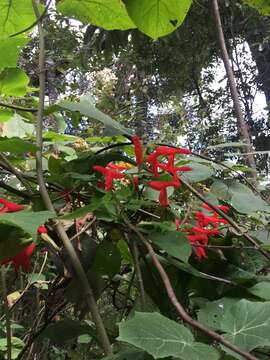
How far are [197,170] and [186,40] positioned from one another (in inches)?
233

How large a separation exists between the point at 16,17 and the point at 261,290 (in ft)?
1.67

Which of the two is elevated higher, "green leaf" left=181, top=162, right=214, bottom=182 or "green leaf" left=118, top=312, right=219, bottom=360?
"green leaf" left=181, top=162, right=214, bottom=182

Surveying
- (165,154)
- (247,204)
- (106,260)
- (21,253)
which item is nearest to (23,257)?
(21,253)

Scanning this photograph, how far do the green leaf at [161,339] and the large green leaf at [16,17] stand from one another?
1.60ft

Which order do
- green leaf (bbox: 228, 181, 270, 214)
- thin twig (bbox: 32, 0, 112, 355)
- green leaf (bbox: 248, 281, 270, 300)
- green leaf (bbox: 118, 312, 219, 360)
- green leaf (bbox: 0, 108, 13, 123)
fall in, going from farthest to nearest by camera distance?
green leaf (bbox: 0, 108, 13, 123) < green leaf (bbox: 228, 181, 270, 214) < green leaf (bbox: 248, 281, 270, 300) < thin twig (bbox: 32, 0, 112, 355) < green leaf (bbox: 118, 312, 219, 360)

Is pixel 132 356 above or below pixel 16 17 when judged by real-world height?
below

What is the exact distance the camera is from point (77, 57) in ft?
18.2

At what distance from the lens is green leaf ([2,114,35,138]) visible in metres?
0.82

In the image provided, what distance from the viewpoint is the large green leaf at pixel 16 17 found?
68cm

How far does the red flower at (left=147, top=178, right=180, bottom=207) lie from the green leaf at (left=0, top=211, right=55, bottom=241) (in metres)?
0.20

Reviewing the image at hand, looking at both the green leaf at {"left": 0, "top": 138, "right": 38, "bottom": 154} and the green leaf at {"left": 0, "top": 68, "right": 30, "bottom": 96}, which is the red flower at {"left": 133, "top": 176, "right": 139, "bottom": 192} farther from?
the green leaf at {"left": 0, "top": 68, "right": 30, "bottom": 96}

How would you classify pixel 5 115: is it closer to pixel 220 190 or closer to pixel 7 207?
pixel 7 207

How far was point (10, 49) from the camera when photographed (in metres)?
0.65

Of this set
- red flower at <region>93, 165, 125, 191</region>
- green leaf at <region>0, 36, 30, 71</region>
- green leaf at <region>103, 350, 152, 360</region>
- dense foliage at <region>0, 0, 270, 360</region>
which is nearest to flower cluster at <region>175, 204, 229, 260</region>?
dense foliage at <region>0, 0, 270, 360</region>
